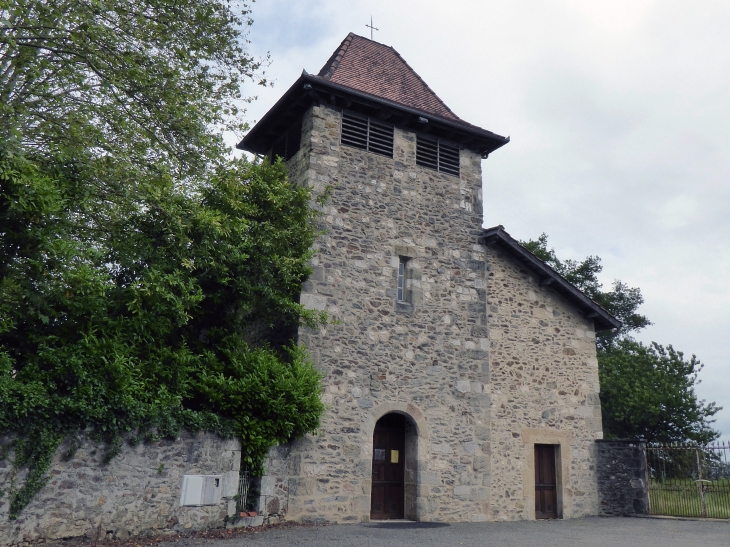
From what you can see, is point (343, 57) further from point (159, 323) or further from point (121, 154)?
point (159, 323)

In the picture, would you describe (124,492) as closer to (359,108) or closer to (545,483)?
(359,108)

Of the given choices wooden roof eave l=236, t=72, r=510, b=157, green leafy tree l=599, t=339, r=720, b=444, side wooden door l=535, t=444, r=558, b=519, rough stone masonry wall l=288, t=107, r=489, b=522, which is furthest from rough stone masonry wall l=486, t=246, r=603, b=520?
green leafy tree l=599, t=339, r=720, b=444

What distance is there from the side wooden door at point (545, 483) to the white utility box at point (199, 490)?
706cm

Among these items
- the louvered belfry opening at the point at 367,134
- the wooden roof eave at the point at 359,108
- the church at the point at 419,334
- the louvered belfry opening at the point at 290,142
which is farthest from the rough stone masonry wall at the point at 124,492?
the wooden roof eave at the point at 359,108

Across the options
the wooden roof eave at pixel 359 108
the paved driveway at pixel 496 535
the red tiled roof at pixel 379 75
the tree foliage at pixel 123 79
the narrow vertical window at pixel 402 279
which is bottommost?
the paved driveway at pixel 496 535

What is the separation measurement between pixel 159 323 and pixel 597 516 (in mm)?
9778

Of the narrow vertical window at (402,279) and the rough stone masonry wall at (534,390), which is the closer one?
the narrow vertical window at (402,279)

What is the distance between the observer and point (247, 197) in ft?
33.5

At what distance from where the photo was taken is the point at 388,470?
1106 cm

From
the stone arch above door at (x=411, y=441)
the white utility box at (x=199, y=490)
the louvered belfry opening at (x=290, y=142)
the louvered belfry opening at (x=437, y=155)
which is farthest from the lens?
the louvered belfry opening at (x=437, y=155)

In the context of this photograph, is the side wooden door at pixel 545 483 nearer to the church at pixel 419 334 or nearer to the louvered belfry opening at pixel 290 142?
the church at pixel 419 334

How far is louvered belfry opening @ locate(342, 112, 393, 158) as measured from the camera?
11898mm

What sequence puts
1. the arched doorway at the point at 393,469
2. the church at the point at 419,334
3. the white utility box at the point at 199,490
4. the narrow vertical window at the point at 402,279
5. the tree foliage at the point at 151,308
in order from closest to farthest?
the tree foliage at the point at 151,308 → the white utility box at the point at 199,490 → the church at the point at 419,334 → the arched doorway at the point at 393,469 → the narrow vertical window at the point at 402,279

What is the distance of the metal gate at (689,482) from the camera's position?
39.3 feet
